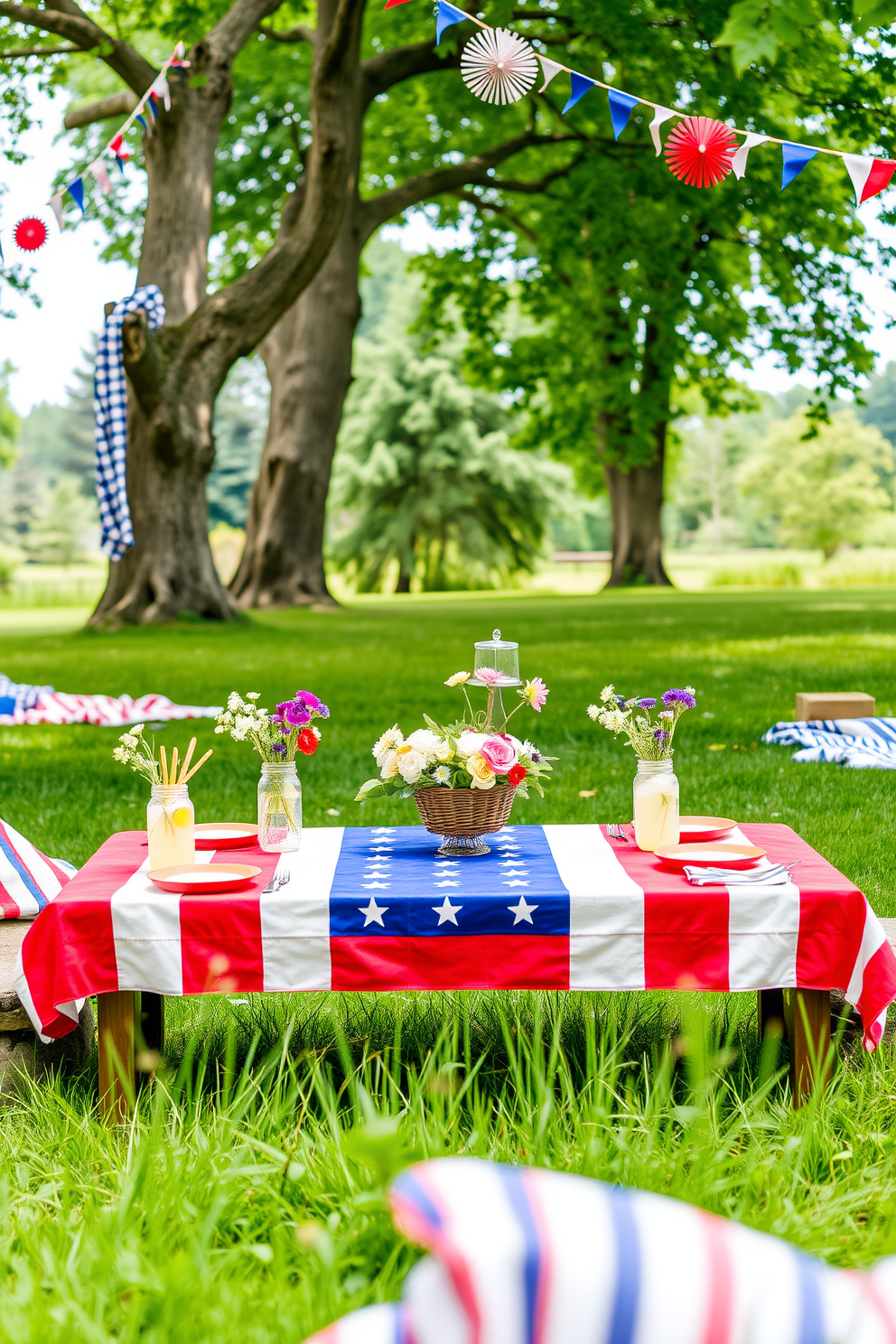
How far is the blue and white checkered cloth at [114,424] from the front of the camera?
46.5 feet

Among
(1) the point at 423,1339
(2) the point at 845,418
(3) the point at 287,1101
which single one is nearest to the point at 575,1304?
(1) the point at 423,1339

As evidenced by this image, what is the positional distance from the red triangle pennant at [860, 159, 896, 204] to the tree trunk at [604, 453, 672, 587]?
24.8m

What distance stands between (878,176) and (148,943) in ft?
17.2

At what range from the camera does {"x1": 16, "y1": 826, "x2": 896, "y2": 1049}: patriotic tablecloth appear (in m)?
2.74

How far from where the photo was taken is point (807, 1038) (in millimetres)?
2770

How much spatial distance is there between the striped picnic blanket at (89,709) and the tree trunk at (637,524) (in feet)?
75.4

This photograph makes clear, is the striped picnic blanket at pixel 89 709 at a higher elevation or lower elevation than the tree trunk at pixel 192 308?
lower

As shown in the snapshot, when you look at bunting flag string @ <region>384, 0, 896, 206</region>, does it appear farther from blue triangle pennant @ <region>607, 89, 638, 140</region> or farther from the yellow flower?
the yellow flower

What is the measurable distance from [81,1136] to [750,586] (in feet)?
123

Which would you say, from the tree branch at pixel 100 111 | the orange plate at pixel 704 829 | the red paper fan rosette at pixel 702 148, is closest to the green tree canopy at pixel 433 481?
the tree branch at pixel 100 111

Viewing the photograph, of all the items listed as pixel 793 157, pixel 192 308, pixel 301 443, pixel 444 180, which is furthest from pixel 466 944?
pixel 301 443

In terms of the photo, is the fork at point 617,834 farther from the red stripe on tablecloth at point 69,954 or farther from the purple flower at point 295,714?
the red stripe on tablecloth at point 69,954

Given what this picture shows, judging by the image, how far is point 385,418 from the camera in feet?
127

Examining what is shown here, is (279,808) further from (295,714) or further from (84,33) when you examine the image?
(84,33)
